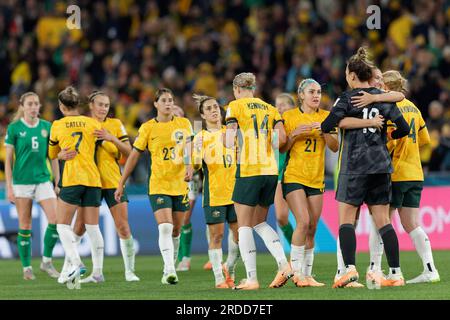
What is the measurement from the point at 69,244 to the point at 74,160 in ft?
3.69

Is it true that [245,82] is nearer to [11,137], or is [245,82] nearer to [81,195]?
[81,195]

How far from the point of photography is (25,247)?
46.3ft

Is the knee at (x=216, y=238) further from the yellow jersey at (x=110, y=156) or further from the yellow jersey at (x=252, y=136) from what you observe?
the yellow jersey at (x=110, y=156)

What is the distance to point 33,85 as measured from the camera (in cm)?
2411

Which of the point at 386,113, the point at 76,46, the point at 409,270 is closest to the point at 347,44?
the point at 76,46

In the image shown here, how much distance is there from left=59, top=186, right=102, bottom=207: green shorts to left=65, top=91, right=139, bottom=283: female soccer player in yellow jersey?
0.66 feet

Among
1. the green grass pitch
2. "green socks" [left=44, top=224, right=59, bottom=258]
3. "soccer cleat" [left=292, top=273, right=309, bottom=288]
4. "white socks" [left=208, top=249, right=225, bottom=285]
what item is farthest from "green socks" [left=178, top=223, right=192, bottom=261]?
"soccer cleat" [left=292, top=273, right=309, bottom=288]

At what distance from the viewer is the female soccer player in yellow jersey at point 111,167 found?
43.4 feet

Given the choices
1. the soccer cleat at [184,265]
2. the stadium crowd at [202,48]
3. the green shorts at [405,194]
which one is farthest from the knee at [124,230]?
the stadium crowd at [202,48]

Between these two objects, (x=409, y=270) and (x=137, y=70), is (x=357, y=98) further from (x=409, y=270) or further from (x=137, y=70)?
(x=137, y=70)

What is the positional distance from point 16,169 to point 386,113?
5.79 metres

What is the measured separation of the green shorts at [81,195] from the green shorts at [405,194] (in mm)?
3689

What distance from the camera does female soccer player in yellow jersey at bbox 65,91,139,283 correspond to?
13.2 metres

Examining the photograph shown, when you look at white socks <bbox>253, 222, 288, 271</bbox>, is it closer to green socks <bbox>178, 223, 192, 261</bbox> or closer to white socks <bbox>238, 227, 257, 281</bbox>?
white socks <bbox>238, 227, 257, 281</bbox>
